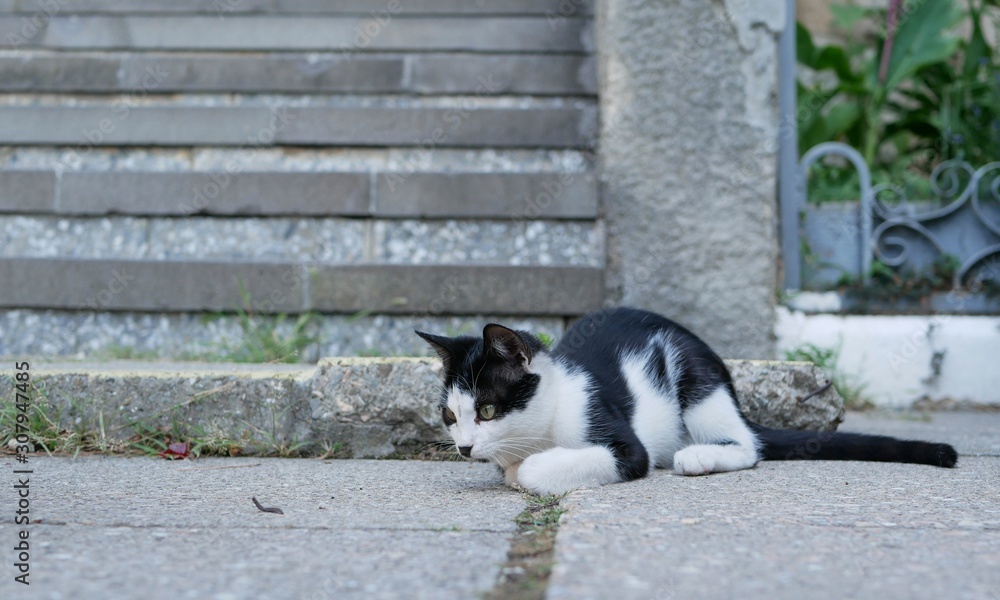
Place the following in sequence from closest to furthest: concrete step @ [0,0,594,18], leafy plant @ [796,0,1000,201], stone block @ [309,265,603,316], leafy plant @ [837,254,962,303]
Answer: stone block @ [309,265,603,316] → leafy plant @ [837,254,962,303] → concrete step @ [0,0,594,18] → leafy plant @ [796,0,1000,201]

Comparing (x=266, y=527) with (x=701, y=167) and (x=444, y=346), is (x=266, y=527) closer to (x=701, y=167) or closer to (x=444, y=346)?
(x=444, y=346)

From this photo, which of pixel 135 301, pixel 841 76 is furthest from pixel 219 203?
pixel 841 76

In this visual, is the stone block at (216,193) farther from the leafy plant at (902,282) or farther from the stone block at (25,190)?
the leafy plant at (902,282)

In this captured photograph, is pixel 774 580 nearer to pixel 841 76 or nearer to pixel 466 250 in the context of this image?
pixel 466 250

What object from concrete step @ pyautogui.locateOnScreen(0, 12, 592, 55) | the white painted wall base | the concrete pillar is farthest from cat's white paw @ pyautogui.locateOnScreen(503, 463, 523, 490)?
concrete step @ pyautogui.locateOnScreen(0, 12, 592, 55)

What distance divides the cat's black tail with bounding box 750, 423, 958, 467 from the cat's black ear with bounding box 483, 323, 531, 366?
0.86m

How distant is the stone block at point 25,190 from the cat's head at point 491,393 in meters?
2.61

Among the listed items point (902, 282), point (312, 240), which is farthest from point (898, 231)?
point (312, 240)

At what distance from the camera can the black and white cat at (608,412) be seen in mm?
2311

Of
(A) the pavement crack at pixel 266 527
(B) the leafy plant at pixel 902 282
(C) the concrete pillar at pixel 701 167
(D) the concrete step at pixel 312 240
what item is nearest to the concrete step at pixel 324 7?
(C) the concrete pillar at pixel 701 167

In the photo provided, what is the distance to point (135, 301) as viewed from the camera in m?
3.84

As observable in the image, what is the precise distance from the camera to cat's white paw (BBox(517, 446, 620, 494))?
7.21ft

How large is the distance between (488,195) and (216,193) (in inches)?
48.7

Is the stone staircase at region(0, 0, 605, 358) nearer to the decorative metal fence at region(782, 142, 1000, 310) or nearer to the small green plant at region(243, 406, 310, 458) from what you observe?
the small green plant at region(243, 406, 310, 458)
